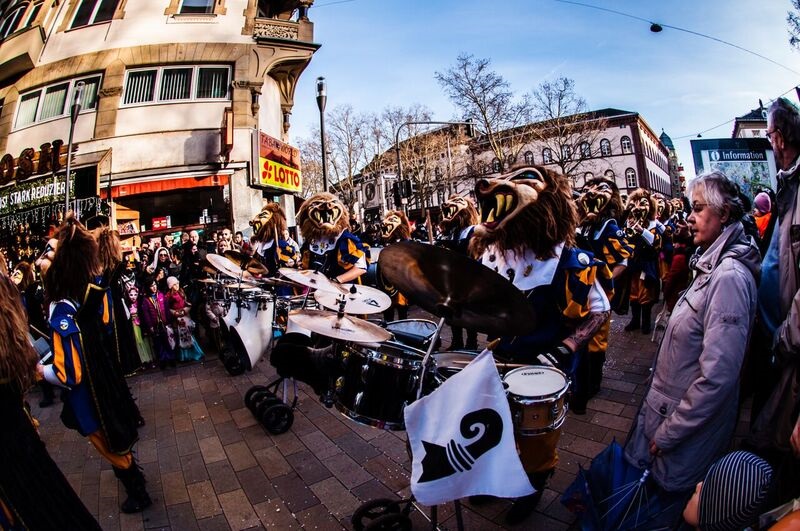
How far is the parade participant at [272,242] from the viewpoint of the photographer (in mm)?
7051

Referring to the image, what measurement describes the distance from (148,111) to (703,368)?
747 inches

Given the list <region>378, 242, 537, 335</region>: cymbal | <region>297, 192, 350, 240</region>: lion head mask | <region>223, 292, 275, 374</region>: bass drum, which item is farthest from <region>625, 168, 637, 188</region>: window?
<region>378, 242, 537, 335</region>: cymbal

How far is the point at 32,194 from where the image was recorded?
653 inches

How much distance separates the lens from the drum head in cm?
210

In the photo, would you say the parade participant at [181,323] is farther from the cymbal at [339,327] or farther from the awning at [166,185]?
the awning at [166,185]

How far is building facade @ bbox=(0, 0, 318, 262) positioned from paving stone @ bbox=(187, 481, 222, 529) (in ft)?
44.1

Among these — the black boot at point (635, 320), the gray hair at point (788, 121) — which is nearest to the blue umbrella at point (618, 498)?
the gray hair at point (788, 121)

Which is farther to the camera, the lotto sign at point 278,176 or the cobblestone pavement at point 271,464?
the lotto sign at point 278,176

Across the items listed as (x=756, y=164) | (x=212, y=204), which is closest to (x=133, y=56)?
(x=212, y=204)

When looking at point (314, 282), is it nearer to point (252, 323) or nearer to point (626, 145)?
point (252, 323)

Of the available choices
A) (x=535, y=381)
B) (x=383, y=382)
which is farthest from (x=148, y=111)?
(x=535, y=381)

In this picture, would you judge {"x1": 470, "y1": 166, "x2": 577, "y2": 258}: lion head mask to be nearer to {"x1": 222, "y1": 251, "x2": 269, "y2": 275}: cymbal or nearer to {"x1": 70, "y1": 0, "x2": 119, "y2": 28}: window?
{"x1": 222, "y1": 251, "x2": 269, "y2": 275}: cymbal

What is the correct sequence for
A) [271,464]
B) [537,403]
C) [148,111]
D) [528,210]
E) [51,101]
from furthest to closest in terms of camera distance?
[51,101] → [148,111] → [271,464] → [528,210] → [537,403]

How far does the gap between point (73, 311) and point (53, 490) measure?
Answer: 1.32 m
